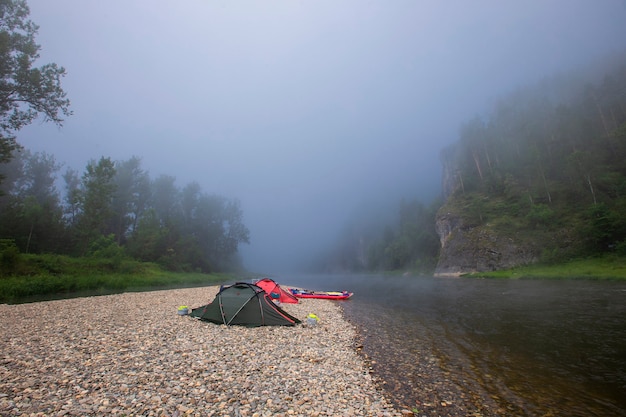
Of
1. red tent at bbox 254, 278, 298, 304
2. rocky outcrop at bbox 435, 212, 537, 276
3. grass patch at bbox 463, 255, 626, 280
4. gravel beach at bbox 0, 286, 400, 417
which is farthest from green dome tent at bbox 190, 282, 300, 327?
rocky outcrop at bbox 435, 212, 537, 276

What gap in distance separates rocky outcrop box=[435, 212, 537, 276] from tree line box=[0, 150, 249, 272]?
268ft

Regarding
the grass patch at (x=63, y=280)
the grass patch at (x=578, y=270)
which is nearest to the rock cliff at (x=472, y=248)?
the grass patch at (x=578, y=270)

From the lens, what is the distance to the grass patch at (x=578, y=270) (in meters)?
42.3

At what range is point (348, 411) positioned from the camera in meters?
7.56

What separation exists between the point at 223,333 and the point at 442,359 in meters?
11.4

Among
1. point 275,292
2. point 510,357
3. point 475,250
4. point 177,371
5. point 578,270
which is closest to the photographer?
point 177,371

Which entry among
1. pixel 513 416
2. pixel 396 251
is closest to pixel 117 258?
pixel 513 416

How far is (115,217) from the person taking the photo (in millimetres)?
82938

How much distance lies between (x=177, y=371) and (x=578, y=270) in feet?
216

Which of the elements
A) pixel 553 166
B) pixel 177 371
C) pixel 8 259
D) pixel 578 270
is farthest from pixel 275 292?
pixel 553 166

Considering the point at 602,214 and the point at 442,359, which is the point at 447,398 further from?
the point at 602,214

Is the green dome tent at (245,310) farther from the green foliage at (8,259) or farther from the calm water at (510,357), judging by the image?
the green foliage at (8,259)

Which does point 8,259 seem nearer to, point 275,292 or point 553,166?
point 275,292

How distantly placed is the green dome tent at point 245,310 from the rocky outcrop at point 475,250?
7033 centimetres
